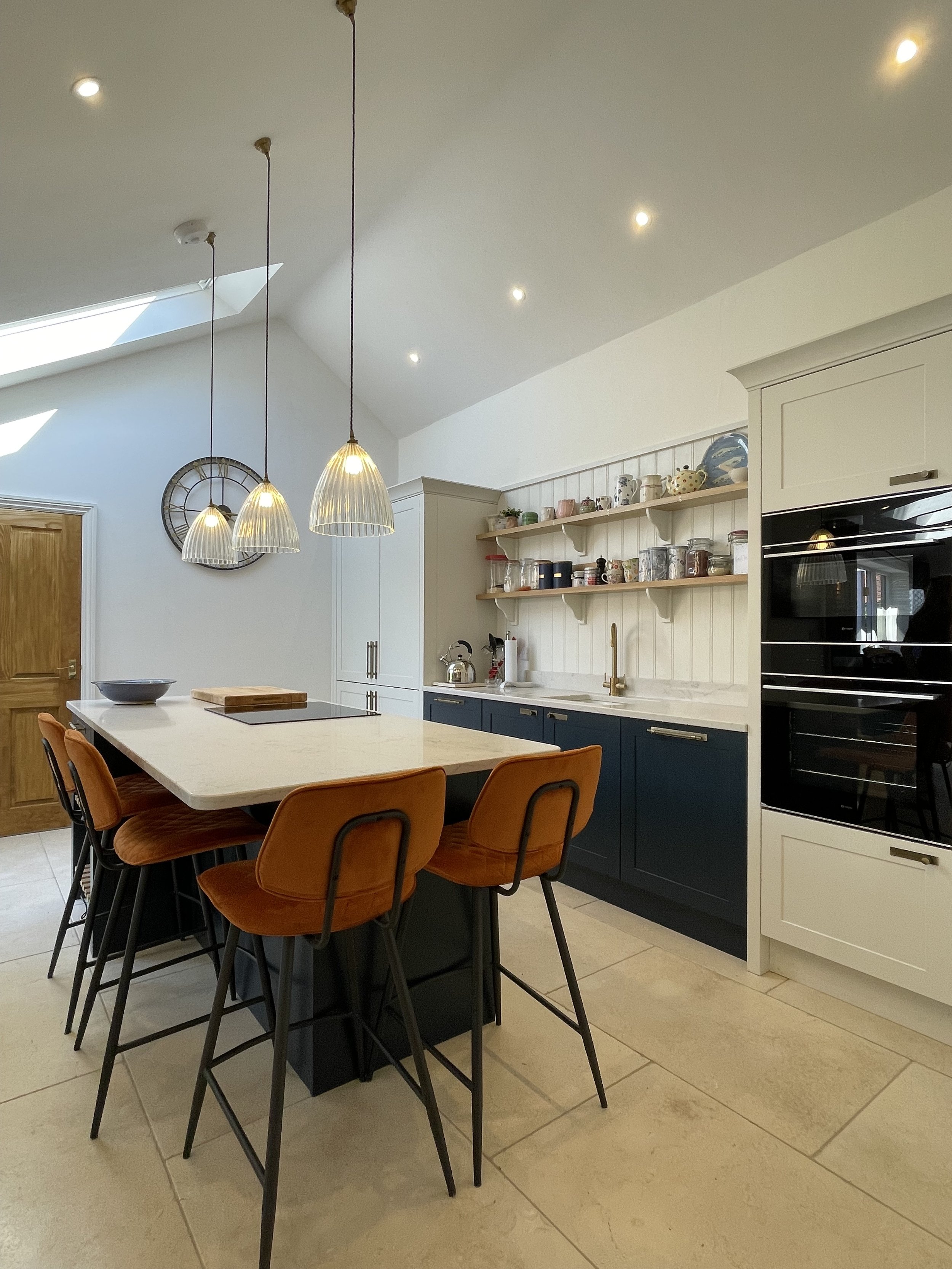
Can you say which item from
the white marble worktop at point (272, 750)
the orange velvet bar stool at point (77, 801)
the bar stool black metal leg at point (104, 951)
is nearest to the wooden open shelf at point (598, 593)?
the white marble worktop at point (272, 750)

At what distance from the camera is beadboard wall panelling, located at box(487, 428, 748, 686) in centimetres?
343

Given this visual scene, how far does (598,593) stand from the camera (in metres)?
4.10

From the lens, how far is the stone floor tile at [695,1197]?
1461 mm

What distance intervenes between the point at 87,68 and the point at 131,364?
10.2ft

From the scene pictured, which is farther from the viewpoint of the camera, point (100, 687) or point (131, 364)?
point (131, 364)

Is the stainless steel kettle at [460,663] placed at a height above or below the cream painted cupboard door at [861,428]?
below

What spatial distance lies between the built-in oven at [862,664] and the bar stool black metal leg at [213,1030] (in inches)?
76.4

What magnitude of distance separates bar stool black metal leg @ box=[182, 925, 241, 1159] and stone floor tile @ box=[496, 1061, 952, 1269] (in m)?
0.74

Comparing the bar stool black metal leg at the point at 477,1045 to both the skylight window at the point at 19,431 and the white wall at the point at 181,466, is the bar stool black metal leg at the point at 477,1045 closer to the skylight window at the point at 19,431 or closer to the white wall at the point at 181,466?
the white wall at the point at 181,466

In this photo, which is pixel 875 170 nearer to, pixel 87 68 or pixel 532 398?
pixel 532 398

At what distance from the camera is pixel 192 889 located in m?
2.77

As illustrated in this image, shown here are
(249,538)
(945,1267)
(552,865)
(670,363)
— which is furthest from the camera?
(670,363)

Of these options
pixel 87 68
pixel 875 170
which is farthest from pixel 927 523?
pixel 87 68

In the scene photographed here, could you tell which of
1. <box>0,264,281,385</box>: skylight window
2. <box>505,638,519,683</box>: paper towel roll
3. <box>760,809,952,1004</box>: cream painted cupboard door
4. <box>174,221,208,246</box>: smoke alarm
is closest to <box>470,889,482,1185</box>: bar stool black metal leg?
<box>760,809,952,1004</box>: cream painted cupboard door
